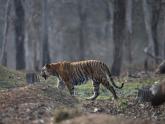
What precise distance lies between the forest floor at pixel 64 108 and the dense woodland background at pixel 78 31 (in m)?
18.5

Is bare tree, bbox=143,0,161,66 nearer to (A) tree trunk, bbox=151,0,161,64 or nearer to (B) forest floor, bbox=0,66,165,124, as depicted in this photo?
(A) tree trunk, bbox=151,0,161,64

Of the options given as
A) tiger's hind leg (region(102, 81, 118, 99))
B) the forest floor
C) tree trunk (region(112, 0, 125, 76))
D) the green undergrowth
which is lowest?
the forest floor

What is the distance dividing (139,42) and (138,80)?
37.4 m

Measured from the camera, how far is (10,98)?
672 inches

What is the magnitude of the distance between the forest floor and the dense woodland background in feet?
60.8

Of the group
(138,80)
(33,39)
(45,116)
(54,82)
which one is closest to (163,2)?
(33,39)

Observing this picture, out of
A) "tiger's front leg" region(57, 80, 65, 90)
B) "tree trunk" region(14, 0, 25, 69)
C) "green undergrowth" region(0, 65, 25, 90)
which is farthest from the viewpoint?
"tree trunk" region(14, 0, 25, 69)

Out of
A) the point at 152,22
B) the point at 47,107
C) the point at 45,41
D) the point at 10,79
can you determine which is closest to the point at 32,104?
the point at 47,107

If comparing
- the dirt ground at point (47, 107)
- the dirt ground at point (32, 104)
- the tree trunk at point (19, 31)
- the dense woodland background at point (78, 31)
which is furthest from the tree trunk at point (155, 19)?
the dirt ground at point (32, 104)

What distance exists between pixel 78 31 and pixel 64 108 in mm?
54448

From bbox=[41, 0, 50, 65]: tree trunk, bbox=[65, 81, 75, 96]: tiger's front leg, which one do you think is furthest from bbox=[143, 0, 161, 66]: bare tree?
bbox=[65, 81, 75, 96]: tiger's front leg

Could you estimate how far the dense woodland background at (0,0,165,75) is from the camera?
43.6m

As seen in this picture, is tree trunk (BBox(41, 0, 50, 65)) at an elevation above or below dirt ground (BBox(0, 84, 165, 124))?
above

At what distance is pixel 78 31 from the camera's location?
67812mm
